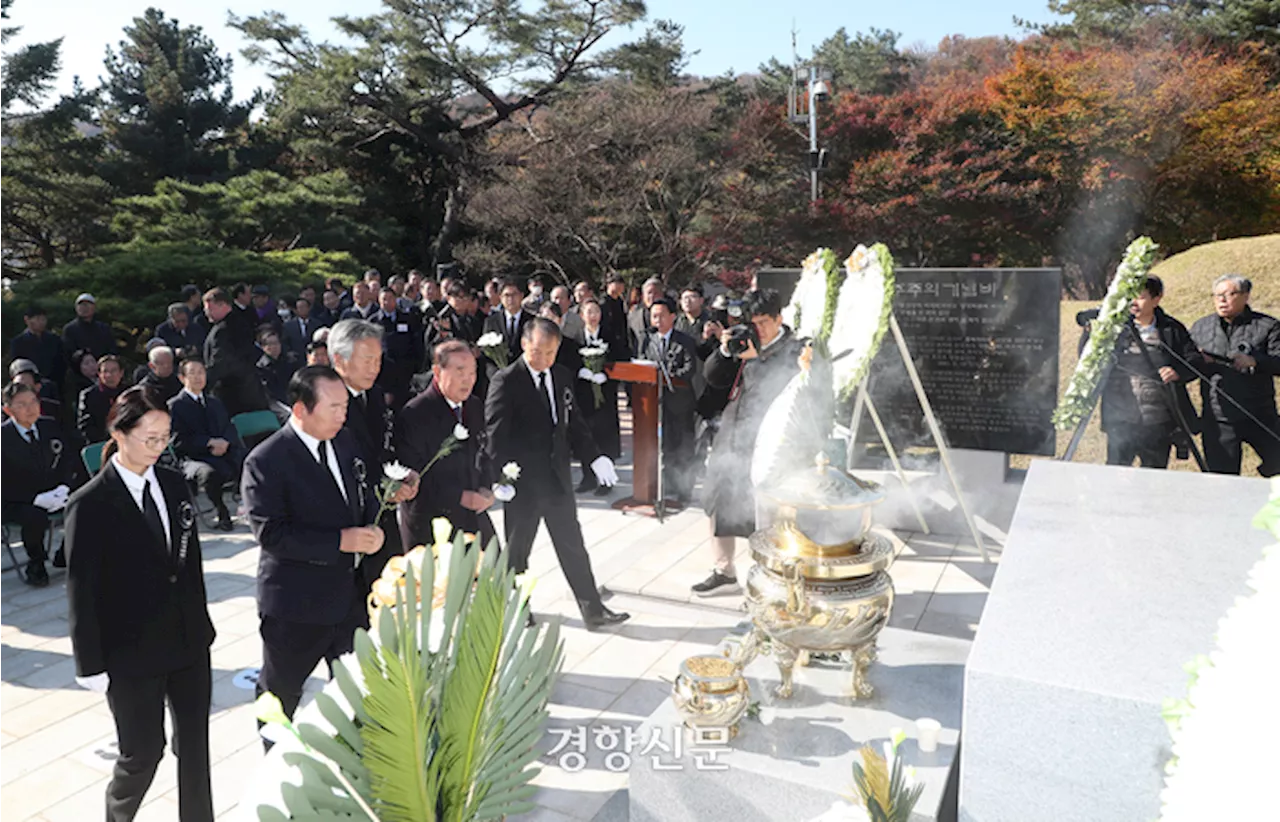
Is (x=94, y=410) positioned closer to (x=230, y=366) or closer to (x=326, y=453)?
(x=230, y=366)

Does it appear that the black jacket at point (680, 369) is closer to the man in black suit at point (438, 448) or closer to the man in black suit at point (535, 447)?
the man in black suit at point (535, 447)

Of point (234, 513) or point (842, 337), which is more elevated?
point (842, 337)

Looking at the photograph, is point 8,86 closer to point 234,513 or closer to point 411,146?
point 411,146

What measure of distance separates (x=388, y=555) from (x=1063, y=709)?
3.62 m

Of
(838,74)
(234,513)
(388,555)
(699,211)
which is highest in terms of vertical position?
(838,74)

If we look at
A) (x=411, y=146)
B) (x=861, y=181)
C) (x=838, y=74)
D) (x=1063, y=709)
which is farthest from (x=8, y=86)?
(x=838, y=74)

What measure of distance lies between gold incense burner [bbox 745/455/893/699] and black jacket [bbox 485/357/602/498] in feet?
6.86

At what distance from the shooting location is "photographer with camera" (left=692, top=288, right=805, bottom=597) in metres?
5.80

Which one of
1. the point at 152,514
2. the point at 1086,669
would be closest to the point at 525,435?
the point at 152,514

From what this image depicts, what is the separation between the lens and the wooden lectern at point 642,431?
8.63m

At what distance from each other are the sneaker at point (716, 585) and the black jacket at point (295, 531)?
3.03 metres

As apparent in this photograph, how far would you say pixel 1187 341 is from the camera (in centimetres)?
701

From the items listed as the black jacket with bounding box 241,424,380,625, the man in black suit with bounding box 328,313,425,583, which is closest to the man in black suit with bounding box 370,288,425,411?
the man in black suit with bounding box 328,313,425,583

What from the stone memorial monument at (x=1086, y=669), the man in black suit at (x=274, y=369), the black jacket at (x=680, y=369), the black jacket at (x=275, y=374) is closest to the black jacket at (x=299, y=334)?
the black jacket at (x=275, y=374)
